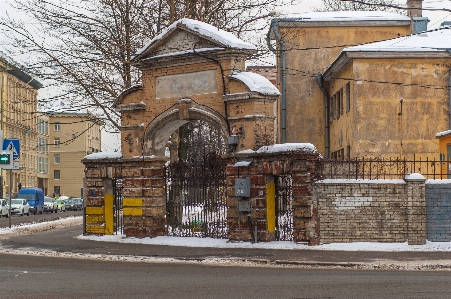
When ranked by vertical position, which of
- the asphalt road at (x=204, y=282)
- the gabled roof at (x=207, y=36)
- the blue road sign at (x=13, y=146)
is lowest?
the asphalt road at (x=204, y=282)

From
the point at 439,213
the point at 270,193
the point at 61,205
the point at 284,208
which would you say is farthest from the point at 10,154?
the point at 61,205

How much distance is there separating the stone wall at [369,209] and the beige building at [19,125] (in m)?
55.6

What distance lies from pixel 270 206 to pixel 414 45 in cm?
1471

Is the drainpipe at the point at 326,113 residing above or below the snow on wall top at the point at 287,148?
above

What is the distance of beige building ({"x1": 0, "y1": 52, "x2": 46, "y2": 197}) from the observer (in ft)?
272

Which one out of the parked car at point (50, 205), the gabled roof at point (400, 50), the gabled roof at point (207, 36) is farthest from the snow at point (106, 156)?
the parked car at point (50, 205)

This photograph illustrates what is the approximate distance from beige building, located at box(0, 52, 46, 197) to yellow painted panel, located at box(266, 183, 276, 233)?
178ft

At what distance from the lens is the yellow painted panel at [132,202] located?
1023 inches

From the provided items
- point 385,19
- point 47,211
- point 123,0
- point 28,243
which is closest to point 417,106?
point 385,19

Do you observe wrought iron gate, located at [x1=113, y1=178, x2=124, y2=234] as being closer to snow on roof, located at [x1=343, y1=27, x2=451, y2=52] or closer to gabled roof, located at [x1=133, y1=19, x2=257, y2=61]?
gabled roof, located at [x1=133, y1=19, x2=257, y2=61]

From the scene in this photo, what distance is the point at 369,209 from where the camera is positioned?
75.3ft

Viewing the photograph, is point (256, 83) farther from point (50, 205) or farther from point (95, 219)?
point (50, 205)

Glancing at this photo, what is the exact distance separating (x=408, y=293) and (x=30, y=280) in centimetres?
650

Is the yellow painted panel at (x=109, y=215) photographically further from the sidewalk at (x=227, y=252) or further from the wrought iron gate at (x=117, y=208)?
the sidewalk at (x=227, y=252)
